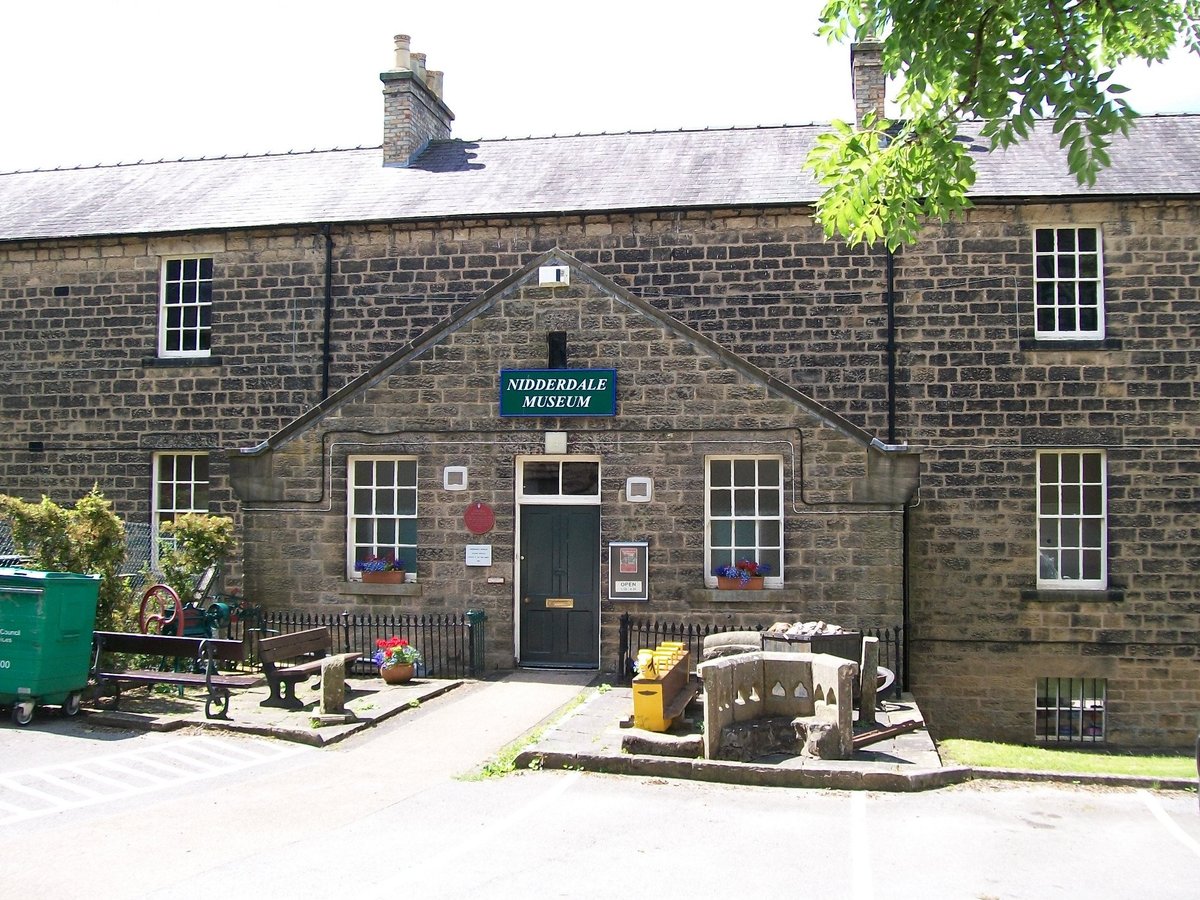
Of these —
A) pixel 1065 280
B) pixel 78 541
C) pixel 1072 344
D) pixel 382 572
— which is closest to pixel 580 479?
pixel 382 572

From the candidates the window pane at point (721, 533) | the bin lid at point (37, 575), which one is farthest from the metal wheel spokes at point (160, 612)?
the window pane at point (721, 533)

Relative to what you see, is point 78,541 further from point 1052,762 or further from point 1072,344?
point 1072,344

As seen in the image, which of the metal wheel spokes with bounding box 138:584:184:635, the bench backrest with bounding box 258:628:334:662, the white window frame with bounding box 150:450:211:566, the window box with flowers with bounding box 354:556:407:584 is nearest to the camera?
the bench backrest with bounding box 258:628:334:662

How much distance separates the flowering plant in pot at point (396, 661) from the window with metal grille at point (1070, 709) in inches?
334

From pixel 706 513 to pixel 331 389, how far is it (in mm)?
6589

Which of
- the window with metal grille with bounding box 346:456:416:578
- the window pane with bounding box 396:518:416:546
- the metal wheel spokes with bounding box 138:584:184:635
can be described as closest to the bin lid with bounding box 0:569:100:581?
the metal wheel spokes with bounding box 138:584:184:635

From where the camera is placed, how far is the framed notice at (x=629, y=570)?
546 inches

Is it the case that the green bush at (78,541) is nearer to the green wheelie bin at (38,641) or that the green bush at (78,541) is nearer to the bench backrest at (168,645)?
the bench backrest at (168,645)

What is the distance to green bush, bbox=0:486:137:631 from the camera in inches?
485

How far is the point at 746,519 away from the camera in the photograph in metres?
13.9

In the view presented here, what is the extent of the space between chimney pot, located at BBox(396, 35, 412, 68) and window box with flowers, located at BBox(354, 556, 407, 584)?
9.61m

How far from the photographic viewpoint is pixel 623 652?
44.3 ft

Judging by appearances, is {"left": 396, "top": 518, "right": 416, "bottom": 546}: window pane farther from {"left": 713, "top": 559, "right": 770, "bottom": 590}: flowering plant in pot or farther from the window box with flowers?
{"left": 713, "top": 559, "right": 770, "bottom": 590}: flowering plant in pot

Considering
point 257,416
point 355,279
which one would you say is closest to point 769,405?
point 355,279
